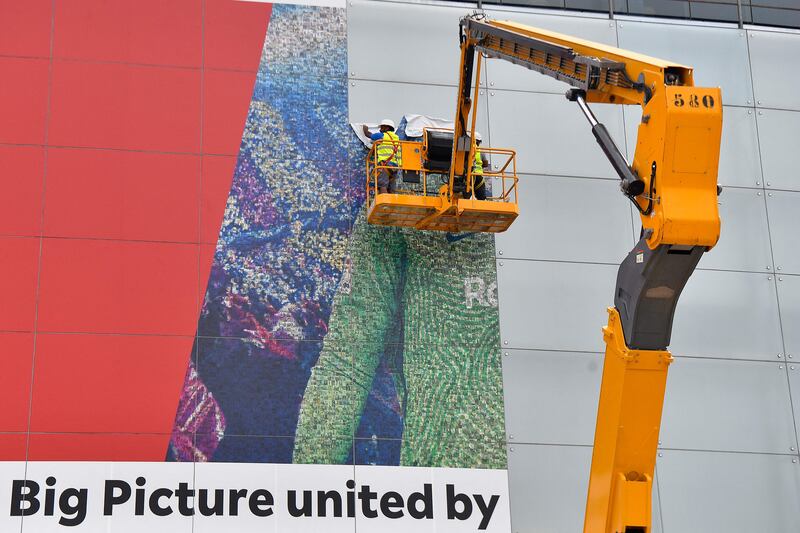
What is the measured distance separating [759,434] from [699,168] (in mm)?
9885

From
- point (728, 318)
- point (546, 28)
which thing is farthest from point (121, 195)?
point (728, 318)

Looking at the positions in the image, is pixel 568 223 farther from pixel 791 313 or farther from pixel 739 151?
pixel 791 313

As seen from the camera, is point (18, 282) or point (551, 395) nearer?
point (18, 282)

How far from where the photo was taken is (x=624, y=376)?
1348 centimetres

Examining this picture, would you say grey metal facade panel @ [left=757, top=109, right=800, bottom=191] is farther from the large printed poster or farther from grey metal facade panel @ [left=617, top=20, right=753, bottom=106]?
the large printed poster

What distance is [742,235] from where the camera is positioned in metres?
22.4

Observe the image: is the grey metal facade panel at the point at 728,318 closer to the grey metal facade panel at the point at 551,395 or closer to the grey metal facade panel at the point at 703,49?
the grey metal facade panel at the point at 551,395

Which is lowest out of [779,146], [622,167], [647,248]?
[647,248]

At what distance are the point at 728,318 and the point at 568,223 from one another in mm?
3520

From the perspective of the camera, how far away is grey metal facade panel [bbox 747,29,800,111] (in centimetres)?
2359

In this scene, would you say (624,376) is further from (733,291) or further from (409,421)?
(733,291)

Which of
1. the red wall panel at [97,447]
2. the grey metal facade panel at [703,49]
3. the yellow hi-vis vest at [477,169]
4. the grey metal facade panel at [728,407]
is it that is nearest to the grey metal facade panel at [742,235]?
the grey metal facade panel at [728,407]

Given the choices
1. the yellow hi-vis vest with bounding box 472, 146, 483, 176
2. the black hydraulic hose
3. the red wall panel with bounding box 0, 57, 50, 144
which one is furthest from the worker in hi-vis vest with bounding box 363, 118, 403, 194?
the black hydraulic hose

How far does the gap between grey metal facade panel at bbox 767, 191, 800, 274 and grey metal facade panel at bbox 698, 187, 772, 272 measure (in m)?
0.15
